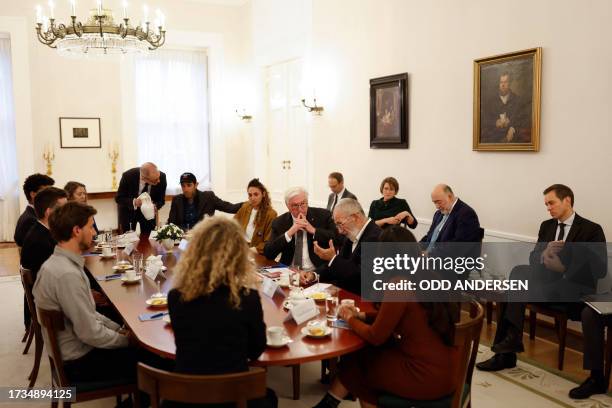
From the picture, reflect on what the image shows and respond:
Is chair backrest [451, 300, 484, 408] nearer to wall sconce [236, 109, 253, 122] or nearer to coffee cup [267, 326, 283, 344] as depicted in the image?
coffee cup [267, 326, 283, 344]

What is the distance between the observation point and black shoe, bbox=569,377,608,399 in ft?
11.7

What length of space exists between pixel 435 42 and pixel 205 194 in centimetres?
306

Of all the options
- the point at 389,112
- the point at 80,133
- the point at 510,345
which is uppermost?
the point at 389,112

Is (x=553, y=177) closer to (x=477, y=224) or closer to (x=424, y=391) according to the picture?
(x=477, y=224)

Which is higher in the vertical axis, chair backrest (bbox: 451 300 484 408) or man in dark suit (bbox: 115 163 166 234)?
man in dark suit (bbox: 115 163 166 234)

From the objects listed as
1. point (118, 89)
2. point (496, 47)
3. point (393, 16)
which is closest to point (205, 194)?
point (393, 16)

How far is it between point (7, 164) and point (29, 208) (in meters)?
5.05

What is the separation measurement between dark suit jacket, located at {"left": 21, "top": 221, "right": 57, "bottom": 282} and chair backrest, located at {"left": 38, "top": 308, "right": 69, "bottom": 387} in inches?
46.5

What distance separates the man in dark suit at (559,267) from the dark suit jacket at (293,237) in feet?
4.81

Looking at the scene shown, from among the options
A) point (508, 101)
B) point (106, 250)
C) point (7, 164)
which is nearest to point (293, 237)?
point (106, 250)

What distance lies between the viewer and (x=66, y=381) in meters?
2.78

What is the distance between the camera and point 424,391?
8.29ft

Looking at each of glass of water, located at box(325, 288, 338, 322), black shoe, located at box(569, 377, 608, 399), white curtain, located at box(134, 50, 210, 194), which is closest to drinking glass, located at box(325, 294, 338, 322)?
glass of water, located at box(325, 288, 338, 322)

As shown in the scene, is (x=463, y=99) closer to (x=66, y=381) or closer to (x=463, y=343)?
(x=463, y=343)
